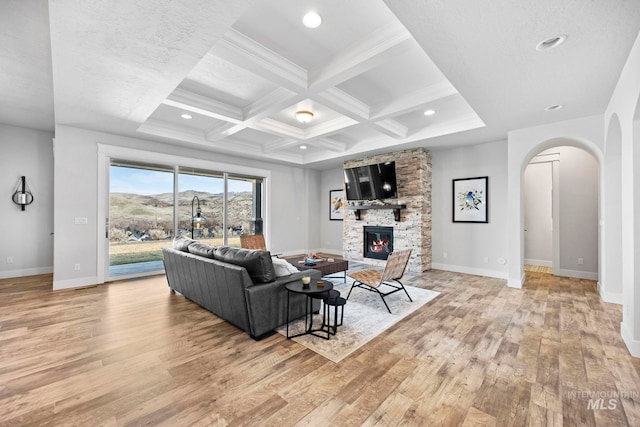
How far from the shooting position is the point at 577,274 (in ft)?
17.0

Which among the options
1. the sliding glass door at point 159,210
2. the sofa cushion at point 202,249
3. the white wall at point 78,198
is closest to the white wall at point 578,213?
the sofa cushion at point 202,249

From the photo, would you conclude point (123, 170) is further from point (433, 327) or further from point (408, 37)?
point (433, 327)

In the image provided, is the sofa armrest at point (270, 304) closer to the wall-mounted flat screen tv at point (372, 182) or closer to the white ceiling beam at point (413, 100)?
the white ceiling beam at point (413, 100)

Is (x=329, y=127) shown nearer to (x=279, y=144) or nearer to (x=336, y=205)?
(x=279, y=144)

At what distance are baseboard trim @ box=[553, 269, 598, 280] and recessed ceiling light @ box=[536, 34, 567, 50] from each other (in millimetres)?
4873

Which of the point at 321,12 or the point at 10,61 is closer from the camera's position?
the point at 321,12

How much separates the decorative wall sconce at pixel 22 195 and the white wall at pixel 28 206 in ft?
0.19

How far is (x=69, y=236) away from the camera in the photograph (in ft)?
15.1

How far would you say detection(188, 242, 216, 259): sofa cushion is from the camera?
3.37m

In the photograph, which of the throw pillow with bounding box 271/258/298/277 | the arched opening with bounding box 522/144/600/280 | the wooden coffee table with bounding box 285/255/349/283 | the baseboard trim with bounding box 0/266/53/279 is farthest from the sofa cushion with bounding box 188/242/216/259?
the arched opening with bounding box 522/144/600/280

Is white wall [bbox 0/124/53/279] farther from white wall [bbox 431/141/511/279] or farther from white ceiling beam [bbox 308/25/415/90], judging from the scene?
white wall [bbox 431/141/511/279]

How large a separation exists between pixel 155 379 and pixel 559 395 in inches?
118

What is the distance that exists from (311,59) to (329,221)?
6.02 m

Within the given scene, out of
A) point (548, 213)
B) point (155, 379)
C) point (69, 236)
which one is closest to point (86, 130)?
point (69, 236)
